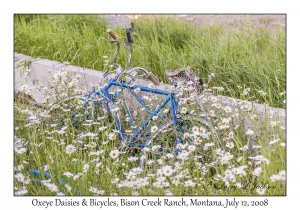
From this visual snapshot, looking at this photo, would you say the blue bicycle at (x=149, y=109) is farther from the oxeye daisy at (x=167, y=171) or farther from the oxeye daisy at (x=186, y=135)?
the oxeye daisy at (x=167, y=171)

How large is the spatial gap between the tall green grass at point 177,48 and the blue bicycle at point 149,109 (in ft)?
1.94

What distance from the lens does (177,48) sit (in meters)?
6.51

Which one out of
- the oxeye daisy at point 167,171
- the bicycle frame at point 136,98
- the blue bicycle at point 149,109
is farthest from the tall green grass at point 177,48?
the oxeye daisy at point 167,171

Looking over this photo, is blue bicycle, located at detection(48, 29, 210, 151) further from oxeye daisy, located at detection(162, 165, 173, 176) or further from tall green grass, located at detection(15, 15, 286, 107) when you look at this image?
tall green grass, located at detection(15, 15, 286, 107)

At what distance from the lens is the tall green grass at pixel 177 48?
5230 millimetres

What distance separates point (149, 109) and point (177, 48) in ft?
6.95

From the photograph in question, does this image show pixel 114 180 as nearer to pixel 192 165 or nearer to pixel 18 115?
pixel 192 165

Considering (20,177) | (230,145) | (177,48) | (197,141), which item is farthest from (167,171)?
(177,48)

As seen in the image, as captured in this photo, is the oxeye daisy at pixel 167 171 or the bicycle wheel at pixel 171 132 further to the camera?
the bicycle wheel at pixel 171 132

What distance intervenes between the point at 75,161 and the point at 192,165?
0.91m

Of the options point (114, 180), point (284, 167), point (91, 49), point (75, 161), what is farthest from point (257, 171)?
point (91, 49)

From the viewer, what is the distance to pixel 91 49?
253 inches

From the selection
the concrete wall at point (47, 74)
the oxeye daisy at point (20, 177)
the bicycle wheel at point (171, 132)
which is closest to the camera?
the oxeye daisy at point (20, 177)

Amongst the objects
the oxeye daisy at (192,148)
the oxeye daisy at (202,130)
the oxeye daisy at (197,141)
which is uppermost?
the oxeye daisy at (202,130)
